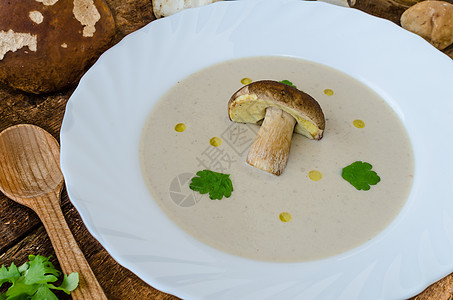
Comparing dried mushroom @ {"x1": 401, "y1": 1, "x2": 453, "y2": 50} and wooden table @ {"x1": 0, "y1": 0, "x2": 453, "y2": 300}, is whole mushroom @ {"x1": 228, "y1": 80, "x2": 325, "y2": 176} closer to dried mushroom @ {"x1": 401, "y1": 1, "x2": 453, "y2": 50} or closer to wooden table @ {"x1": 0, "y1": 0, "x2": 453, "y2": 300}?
wooden table @ {"x1": 0, "y1": 0, "x2": 453, "y2": 300}

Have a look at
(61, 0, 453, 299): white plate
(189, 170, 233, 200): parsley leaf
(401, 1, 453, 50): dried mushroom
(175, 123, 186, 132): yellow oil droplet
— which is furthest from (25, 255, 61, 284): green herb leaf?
(401, 1, 453, 50): dried mushroom

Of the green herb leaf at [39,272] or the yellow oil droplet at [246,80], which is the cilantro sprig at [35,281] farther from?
the yellow oil droplet at [246,80]

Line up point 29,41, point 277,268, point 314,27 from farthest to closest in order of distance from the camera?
point 314,27, point 29,41, point 277,268

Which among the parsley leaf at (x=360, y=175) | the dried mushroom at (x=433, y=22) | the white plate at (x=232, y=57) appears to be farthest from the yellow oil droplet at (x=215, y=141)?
the dried mushroom at (x=433, y=22)

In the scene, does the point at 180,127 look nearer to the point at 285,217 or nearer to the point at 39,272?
the point at 285,217

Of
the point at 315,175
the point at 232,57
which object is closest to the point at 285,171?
the point at 315,175

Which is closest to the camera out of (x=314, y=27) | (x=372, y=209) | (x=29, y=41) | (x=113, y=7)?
(x=372, y=209)

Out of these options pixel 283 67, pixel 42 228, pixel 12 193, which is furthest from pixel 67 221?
pixel 283 67

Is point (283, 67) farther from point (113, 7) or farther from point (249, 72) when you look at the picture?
point (113, 7)
